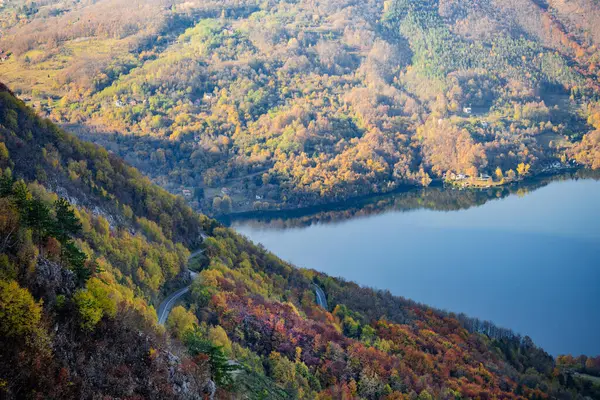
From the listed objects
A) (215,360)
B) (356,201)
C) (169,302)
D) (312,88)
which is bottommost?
(356,201)

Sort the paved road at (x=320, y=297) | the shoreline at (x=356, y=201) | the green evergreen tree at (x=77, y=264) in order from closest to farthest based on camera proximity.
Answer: the green evergreen tree at (x=77, y=264) → the paved road at (x=320, y=297) → the shoreline at (x=356, y=201)

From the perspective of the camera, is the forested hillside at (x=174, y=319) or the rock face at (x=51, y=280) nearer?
the forested hillside at (x=174, y=319)

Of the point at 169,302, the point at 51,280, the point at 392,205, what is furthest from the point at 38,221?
the point at 392,205

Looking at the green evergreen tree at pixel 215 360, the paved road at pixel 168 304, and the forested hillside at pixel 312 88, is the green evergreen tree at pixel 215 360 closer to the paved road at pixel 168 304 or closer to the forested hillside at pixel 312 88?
the paved road at pixel 168 304

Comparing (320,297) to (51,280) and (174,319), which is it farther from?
(51,280)

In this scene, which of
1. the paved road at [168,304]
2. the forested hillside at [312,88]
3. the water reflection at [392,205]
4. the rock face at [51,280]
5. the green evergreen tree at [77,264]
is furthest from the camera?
the forested hillside at [312,88]

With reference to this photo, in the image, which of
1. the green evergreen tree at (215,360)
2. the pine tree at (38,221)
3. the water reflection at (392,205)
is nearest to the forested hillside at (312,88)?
the water reflection at (392,205)

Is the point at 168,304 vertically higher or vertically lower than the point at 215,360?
lower
